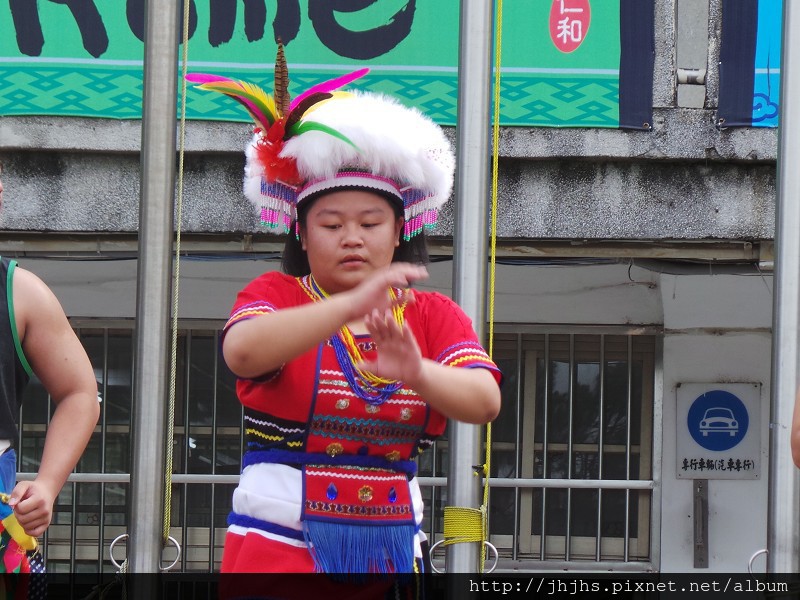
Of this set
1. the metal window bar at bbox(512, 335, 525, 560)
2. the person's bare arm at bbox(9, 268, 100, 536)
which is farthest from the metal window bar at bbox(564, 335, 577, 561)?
the person's bare arm at bbox(9, 268, 100, 536)

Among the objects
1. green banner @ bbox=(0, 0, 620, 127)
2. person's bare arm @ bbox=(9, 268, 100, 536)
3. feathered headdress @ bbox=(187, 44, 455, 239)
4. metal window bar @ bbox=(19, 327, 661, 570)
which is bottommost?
metal window bar @ bbox=(19, 327, 661, 570)

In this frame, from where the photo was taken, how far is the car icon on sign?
6004mm

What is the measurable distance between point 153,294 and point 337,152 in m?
0.91

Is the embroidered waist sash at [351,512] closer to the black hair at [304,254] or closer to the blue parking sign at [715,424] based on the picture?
the black hair at [304,254]

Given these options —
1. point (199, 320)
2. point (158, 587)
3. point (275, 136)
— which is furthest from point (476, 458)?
point (199, 320)

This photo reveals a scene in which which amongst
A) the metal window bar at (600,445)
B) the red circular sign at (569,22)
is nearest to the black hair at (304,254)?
the red circular sign at (569,22)

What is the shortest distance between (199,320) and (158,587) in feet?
10.3

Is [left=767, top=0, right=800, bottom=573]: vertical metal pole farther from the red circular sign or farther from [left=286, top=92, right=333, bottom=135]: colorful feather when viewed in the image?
the red circular sign

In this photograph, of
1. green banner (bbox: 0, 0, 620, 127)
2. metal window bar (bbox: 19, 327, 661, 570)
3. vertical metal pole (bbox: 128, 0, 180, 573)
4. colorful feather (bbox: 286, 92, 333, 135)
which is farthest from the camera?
metal window bar (bbox: 19, 327, 661, 570)

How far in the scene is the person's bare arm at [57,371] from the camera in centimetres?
231

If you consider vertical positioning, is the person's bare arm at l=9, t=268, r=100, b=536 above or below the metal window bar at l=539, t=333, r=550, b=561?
above

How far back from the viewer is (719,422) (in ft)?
19.7

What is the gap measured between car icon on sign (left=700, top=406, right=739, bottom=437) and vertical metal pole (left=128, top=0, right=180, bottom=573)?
12.5 ft

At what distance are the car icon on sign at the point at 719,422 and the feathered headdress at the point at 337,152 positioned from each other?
4.02 metres
